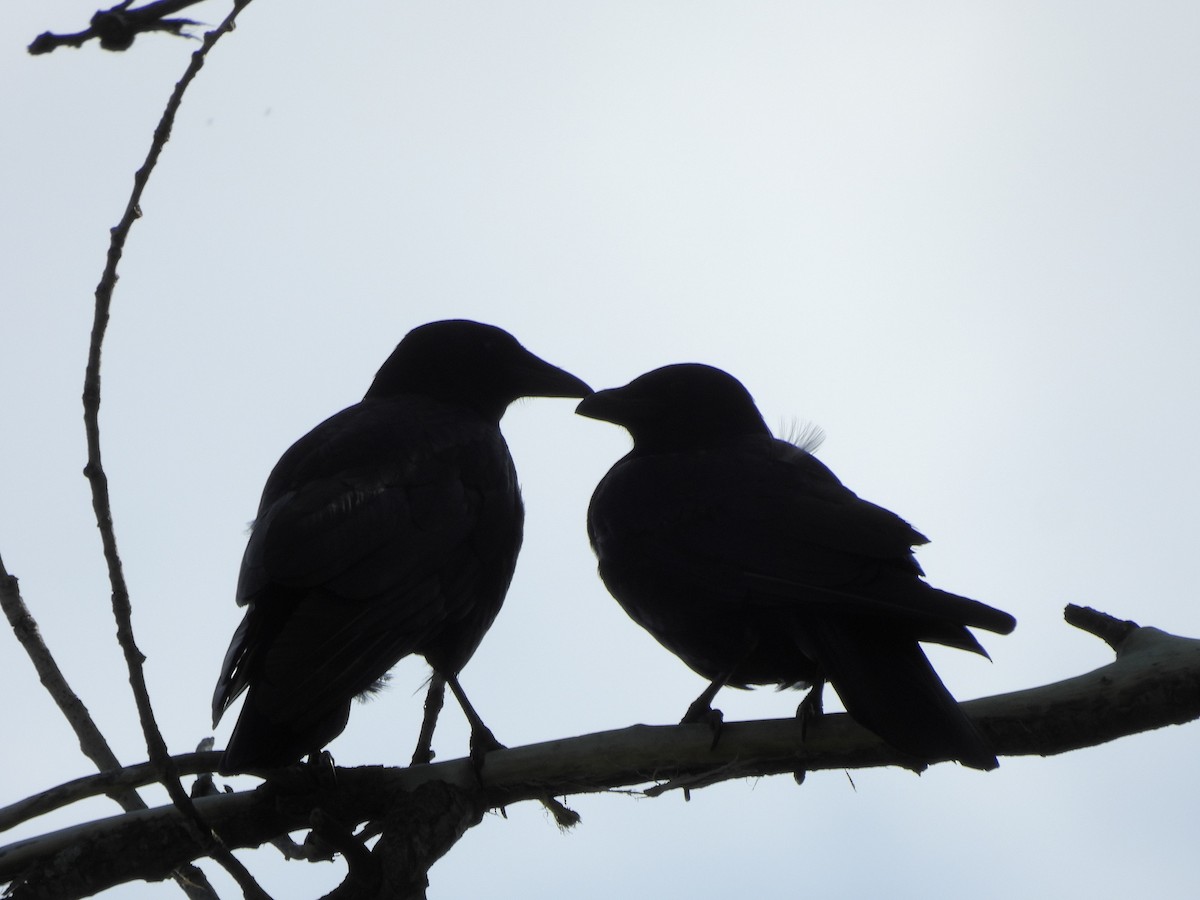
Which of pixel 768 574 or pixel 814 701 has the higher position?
pixel 768 574

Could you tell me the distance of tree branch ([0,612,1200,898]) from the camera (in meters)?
3.85

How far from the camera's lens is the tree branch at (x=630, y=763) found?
3850 mm

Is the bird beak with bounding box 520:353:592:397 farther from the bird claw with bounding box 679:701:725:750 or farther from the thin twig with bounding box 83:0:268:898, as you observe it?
the thin twig with bounding box 83:0:268:898

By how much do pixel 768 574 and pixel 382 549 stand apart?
4.40 feet

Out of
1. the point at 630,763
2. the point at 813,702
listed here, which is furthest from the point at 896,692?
the point at 813,702

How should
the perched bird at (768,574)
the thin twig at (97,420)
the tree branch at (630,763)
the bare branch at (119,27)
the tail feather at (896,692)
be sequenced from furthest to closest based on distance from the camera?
1. the perched bird at (768,574)
2. the tree branch at (630,763)
3. the tail feather at (896,692)
4. the thin twig at (97,420)
5. the bare branch at (119,27)

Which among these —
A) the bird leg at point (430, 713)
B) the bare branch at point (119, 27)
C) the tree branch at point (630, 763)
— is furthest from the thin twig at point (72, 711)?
the bare branch at point (119, 27)

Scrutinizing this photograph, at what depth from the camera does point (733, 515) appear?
17.4ft

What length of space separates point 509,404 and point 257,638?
270cm

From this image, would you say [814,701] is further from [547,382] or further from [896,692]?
[547,382]

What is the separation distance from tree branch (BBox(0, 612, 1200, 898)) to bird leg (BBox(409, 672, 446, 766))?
1.20 m

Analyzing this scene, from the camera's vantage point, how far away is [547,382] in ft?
22.8

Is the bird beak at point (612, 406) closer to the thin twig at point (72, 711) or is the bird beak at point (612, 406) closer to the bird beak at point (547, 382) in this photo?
the bird beak at point (547, 382)

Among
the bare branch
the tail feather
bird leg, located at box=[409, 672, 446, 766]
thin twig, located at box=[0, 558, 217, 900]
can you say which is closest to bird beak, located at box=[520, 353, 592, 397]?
bird leg, located at box=[409, 672, 446, 766]
